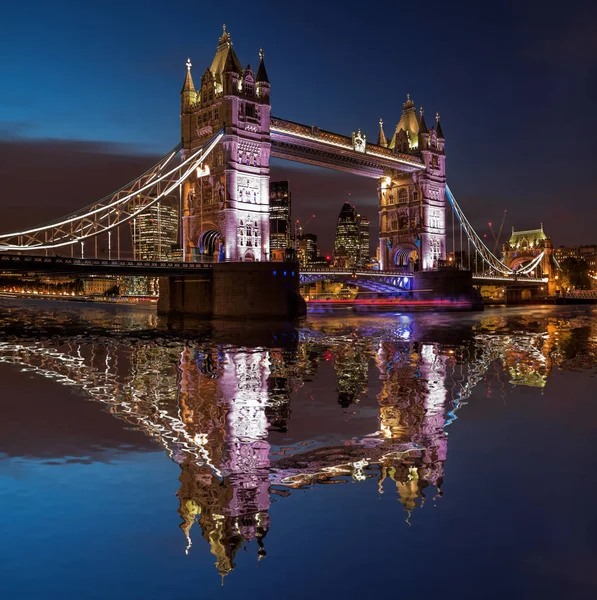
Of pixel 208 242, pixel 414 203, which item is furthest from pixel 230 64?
pixel 414 203

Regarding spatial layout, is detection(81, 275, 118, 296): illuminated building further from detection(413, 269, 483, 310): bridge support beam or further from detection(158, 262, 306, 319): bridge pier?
detection(158, 262, 306, 319): bridge pier

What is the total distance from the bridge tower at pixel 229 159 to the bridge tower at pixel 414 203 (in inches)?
1000

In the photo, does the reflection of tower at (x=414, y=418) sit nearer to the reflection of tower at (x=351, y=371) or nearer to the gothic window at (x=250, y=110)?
the reflection of tower at (x=351, y=371)

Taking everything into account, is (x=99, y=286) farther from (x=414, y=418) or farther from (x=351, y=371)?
(x=414, y=418)

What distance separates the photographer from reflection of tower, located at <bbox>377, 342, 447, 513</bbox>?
7992mm

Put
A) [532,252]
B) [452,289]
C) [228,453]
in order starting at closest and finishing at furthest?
[228,453]
[452,289]
[532,252]

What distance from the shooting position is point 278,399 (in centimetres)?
1353

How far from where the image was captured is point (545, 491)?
25.1 feet

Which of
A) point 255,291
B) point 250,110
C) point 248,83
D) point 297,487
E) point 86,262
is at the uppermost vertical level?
point 248,83

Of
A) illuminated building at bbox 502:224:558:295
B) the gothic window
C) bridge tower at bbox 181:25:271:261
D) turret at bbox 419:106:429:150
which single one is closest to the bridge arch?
bridge tower at bbox 181:25:271:261

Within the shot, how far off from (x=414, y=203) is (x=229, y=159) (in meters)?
31.6

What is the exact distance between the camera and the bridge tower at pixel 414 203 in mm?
73562

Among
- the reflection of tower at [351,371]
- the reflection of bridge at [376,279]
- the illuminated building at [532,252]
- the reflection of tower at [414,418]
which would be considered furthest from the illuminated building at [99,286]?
the reflection of tower at [414,418]

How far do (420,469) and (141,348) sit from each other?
719 inches
